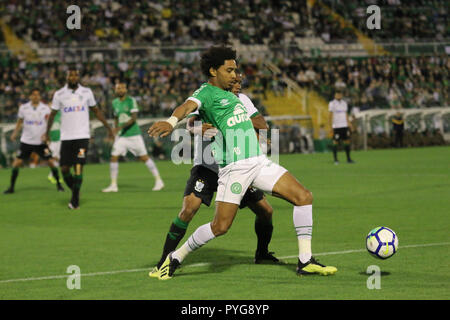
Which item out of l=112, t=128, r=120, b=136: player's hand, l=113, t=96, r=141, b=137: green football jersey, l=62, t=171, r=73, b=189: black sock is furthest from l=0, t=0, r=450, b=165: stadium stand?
l=62, t=171, r=73, b=189: black sock

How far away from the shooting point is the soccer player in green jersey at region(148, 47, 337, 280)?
26.7 ft

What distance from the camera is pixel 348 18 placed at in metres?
47.9

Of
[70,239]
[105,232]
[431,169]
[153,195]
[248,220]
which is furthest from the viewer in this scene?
[431,169]

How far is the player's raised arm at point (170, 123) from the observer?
23.8 feet

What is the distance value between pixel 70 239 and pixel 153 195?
6754 mm

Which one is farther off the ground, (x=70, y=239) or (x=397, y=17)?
(x=397, y=17)

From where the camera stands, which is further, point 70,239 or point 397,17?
point 397,17

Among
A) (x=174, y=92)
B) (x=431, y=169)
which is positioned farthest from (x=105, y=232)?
(x=174, y=92)

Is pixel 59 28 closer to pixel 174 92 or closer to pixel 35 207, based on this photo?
pixel 174 92

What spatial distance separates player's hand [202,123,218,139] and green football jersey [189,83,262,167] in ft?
0.24

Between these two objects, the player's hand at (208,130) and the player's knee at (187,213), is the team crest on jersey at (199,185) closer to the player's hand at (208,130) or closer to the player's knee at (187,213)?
the player's knee at (187,213)

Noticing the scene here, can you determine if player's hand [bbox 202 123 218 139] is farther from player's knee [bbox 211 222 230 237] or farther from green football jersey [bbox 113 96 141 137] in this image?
green football jersey [bbox 113 96 141 137]

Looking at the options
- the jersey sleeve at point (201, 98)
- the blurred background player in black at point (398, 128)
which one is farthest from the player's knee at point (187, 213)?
the blurred background player in black at point (398, 128)

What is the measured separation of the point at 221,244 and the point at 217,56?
331 centimetres
